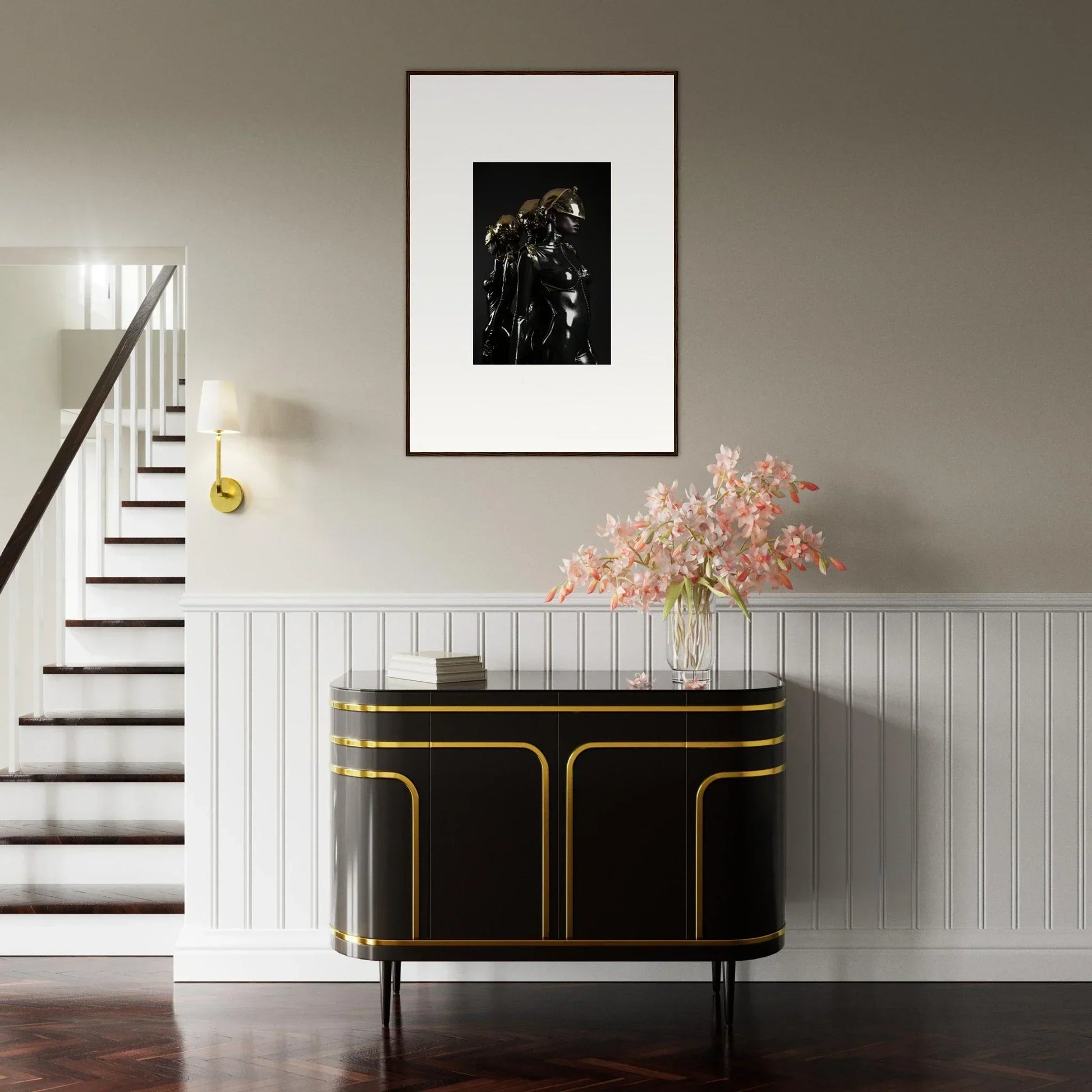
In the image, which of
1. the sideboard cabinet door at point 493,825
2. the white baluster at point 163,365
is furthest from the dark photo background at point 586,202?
the white baluster at point 163,365

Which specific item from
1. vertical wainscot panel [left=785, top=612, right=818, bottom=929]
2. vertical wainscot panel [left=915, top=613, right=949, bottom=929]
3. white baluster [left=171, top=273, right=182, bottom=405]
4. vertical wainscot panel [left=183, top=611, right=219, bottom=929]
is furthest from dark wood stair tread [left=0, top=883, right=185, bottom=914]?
white baluster [left=171, top=273, right=182, bottom=405]

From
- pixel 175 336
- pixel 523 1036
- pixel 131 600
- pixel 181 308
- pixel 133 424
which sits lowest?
pixel 523 1036

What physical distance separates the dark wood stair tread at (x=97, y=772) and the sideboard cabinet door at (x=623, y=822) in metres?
1.45

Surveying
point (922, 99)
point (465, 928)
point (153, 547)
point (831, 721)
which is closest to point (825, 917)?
point (831, 721)

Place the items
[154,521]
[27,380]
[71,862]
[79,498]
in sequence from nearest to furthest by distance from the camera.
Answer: [71,862], [79,498], [154,521], [27,380]

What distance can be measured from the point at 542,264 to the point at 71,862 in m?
2.45

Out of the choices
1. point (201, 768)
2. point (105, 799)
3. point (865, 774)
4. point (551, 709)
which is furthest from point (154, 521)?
point (865, 774)

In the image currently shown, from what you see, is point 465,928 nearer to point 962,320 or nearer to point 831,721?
point 831,721

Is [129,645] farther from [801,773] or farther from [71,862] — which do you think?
[801,773]

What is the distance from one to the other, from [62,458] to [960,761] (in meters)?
3.39

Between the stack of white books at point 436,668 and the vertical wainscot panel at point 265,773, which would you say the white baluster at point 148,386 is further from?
the stack of white books at point 436,668

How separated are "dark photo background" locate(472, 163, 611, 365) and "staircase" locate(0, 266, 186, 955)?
1839 millimetres

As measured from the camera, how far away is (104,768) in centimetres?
381

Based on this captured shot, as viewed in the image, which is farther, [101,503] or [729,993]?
[101,503]
